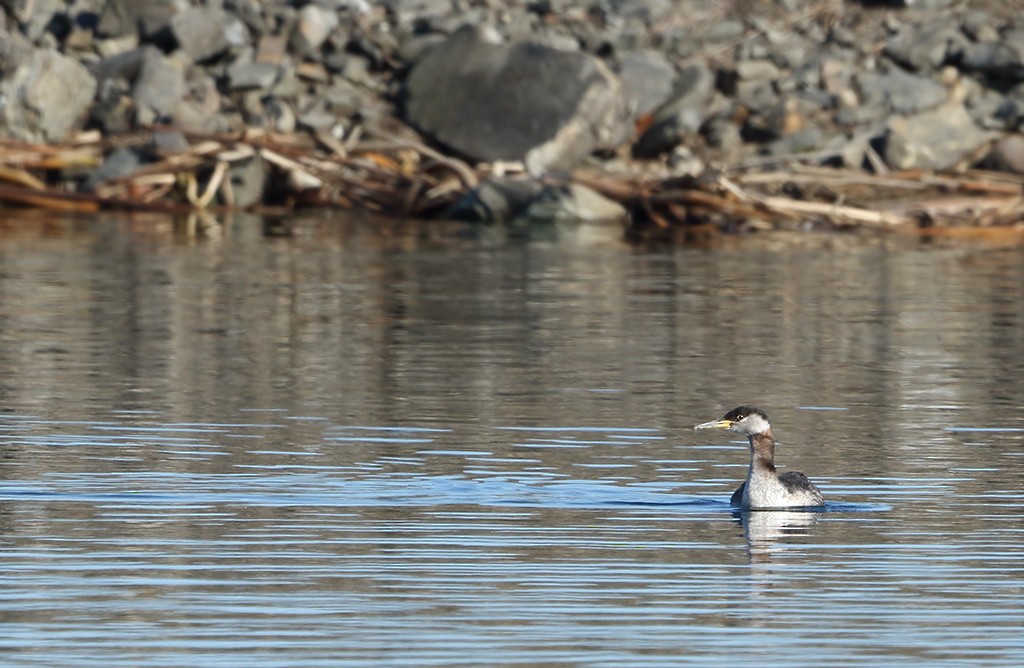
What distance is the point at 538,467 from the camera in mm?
11836

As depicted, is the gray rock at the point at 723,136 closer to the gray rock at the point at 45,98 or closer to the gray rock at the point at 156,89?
the gray rock at the point at 156,89

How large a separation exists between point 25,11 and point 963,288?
19.2 m

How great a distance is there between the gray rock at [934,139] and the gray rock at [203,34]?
9.60 metres

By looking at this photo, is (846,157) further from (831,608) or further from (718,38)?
(831,608)

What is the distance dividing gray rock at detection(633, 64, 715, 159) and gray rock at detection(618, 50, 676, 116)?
0.15 meters

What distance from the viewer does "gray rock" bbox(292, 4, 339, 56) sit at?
1401 inches

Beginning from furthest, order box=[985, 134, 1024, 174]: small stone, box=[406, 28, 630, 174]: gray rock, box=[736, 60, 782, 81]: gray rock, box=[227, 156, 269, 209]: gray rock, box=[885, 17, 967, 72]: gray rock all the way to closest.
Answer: box=[885, 17, 967, 72]: gray rock → box=[736, 60, 782, 81]: gray rock → box=[406, 28, 630, 174]: gray rock → box=[985, 134, 1024, 174]: small stone → box=[227, 156, 269, 209]: gray rock

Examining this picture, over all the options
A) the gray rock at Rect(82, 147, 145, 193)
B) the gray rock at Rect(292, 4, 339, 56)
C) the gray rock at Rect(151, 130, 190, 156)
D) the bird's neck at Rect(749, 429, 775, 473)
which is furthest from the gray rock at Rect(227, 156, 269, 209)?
the bird's neck at Rect(749, 429, 775, 473)

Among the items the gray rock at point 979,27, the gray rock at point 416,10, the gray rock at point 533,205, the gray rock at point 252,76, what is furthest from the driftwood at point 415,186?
the gray rock at point 979,27

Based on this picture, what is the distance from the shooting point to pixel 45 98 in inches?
1278

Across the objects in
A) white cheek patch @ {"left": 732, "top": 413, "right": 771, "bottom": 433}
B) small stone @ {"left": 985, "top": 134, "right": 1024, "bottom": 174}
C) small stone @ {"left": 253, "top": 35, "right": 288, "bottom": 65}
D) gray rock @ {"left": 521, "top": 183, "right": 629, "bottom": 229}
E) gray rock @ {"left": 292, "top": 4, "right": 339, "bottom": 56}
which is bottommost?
white cheek patch @ {"left": 732, "top": 413, "right": 771, "bottom": 433}

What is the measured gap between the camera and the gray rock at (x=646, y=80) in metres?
34.2

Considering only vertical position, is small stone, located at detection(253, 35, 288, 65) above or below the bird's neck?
above

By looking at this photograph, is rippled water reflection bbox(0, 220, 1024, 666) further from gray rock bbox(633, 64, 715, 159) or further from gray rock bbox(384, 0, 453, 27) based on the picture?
gray rock bbox(384, 0, 453, 27)
